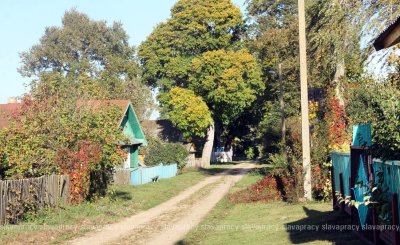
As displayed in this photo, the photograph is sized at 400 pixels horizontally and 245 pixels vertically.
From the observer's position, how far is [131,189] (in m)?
21.1

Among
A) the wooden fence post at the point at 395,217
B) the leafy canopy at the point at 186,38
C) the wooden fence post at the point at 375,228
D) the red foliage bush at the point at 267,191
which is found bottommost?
the red foliage bush at the point at 267,191

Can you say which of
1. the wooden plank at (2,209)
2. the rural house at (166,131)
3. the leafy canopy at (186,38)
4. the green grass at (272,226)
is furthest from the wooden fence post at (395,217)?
the rural house at (166,131)

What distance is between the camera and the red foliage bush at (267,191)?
53.7ft

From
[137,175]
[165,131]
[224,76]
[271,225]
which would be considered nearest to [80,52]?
[165,131]

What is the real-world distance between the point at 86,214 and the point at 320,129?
1033 cm

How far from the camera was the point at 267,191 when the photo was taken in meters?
17.0

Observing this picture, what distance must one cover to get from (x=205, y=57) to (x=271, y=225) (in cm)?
2962

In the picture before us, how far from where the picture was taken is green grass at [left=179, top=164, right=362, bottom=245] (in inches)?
324

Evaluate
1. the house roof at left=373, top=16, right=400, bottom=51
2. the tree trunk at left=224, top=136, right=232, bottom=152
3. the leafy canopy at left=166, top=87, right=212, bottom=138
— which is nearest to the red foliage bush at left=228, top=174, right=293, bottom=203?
the house roof at left=373, top=16, right=400, bottom=51

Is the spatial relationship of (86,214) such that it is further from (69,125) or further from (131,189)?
(131,189)

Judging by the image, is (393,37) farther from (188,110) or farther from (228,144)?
(228,144)

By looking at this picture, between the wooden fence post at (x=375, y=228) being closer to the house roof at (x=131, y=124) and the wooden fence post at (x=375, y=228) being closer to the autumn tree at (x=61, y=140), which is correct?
the autumn tree at (x=61, y=140)

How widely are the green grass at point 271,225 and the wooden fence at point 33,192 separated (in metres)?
5.27

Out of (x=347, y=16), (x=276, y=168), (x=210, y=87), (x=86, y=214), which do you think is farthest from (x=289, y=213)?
(x=210, y=87)
